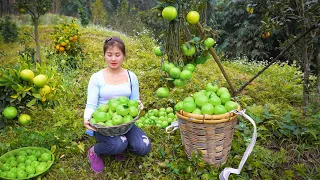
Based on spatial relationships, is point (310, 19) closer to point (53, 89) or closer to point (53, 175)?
point (53, 89)

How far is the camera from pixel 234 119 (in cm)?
188

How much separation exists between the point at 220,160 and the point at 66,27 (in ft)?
13.9

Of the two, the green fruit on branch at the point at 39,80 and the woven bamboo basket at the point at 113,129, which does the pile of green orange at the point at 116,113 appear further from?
the green fruit on branch at the point at 39,80

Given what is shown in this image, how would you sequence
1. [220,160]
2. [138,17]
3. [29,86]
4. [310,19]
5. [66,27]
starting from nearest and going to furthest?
[220,160]
[29,86]
[310,19]
[66,27]
[138,17]

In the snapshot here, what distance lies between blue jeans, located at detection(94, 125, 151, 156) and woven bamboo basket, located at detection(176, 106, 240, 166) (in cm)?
35

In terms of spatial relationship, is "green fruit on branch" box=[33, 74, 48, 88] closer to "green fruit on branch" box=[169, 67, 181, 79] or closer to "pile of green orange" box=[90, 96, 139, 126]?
"pile of green orange" box=[90, 96, 139, 126]

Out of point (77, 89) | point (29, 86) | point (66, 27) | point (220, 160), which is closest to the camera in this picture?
point (220, 160)

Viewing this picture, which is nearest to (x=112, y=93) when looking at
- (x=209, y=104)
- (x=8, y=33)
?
(x=209, y=104)

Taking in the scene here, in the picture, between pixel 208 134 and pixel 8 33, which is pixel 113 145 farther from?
pixel 8 33

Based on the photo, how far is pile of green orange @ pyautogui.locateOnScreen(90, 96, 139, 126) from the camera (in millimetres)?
1834

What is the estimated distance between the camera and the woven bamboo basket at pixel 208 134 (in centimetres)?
177

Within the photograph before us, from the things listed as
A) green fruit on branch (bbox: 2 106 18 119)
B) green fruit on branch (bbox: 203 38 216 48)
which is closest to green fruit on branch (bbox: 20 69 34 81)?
green fruit on branch (bbox: 2 106 18 119)

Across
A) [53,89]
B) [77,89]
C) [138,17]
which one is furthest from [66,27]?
[138,17]

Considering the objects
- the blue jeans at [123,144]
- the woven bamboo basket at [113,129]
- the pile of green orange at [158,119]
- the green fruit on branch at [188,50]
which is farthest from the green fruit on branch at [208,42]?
the pile of green orange at [158,119]
